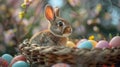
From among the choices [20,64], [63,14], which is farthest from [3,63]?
[63,14]

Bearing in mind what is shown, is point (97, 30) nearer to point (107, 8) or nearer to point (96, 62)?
point (107, 8)

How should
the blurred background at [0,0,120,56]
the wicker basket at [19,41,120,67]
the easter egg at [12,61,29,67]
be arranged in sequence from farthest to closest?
the blurred background at [0,0,120,56] < the easter egg at [12,61,29,67] < the wicker basket at [19,41,120,67]

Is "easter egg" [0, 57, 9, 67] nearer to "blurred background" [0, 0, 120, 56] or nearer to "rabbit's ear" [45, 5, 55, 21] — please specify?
"rabbit's ear" [45, 5, 55, 21]

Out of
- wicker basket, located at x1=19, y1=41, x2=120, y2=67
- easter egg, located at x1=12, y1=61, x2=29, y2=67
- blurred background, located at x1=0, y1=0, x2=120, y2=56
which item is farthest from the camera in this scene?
blurred background, located at x1=0, y1=0, x2=120, y2=56

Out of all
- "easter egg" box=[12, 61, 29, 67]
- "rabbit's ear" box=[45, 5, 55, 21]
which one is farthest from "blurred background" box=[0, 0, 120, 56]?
"easter egg" box=[12, 61, 29, 67]

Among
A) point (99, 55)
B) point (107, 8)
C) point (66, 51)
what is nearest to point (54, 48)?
point (66, 51)

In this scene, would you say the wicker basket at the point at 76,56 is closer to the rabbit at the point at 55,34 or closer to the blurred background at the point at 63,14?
the rabbit at the point at 55,34
